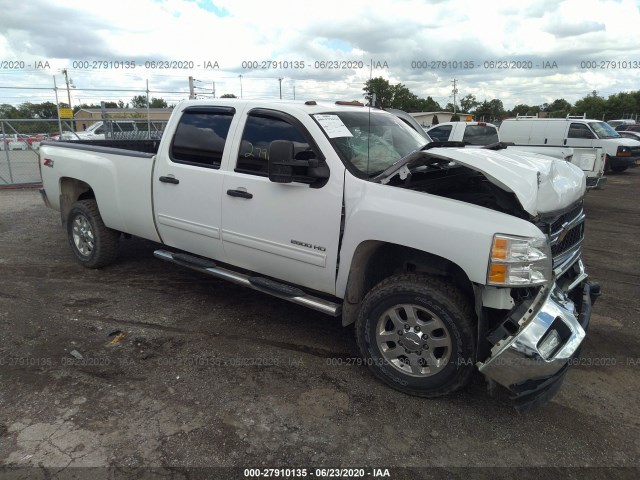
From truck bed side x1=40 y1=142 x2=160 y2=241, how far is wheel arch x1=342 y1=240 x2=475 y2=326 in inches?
94.1

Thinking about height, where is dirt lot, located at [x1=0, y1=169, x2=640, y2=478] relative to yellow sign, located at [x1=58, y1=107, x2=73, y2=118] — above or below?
below

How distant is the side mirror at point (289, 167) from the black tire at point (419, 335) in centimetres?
94

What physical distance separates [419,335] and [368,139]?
166 centimetres

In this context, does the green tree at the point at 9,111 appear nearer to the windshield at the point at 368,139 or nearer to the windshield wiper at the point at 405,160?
the windshield at the point at 368,139

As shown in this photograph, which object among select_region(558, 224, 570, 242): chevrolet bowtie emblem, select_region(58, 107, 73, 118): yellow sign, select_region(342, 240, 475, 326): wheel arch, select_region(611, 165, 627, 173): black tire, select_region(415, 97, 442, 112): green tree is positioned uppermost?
select_region(415, 97, 442, 112): green tree

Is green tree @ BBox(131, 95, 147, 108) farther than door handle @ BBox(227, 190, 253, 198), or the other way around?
green tree @ BBox(131, 95, 147, 108)

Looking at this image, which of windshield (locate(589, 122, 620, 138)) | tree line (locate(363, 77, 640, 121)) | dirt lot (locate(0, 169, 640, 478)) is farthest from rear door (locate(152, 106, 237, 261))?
tree line (locate(363, 77, 640, 121))

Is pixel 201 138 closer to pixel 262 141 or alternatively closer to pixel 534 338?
pixel 262 141

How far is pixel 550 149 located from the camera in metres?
9.33

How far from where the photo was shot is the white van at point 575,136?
16094mm

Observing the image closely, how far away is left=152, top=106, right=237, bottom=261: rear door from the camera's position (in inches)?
165

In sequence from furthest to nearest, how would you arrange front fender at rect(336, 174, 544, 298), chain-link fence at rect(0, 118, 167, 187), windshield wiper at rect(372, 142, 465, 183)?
chain-link fence at rect(0, 118, 167, 187), windshield wiper at rect(372, 142, 465, 183), front fender at rect(336, 174, 544, 298)

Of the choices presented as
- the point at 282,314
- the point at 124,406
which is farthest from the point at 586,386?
the point at 124,406

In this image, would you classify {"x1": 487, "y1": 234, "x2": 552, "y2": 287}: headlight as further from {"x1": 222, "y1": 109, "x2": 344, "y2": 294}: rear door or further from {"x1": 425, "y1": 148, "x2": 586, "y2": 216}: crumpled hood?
{"x1": 222, "y1": 109, "x2": 344, "y2": 294}: rear door
